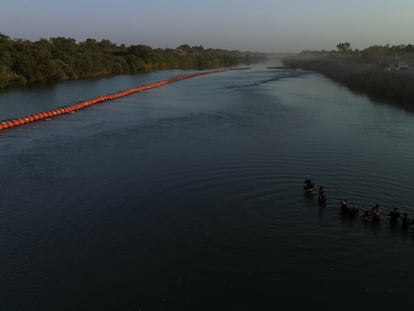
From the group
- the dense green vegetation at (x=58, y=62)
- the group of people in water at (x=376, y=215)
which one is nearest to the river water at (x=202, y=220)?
the group of people in water at (x=376, y=215)

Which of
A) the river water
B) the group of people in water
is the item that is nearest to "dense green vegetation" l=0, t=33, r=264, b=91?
the river water

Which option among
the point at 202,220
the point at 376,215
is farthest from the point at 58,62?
the point at 376,215

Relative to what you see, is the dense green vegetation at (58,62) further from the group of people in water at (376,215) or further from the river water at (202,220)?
the group of people in water at (376,215)

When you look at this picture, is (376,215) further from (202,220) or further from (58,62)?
(58,62)

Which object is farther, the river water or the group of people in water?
the group of people in water

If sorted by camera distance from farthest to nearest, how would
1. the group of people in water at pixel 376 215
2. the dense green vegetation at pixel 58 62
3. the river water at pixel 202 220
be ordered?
1. the dense green vegetation at pixel 58 62
2. the group of people in water at pixel 376 215
3. the river water at pixel 202 220

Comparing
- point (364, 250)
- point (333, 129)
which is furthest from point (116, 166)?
point (333, 129)

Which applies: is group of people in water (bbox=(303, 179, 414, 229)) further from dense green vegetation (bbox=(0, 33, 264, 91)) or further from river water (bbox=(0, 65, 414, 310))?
dense green vegetation (bbox=(0, 33, 264, 91))

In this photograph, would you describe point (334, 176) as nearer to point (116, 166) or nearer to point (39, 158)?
point (116, 166)

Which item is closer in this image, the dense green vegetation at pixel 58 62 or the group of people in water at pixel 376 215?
the group of people in water at pixel 376 215
